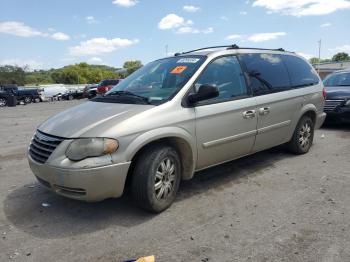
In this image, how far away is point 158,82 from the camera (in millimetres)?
4633

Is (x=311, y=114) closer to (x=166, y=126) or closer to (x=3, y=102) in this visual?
(x=166, y=126)

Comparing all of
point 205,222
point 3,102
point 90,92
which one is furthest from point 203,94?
point 90,92

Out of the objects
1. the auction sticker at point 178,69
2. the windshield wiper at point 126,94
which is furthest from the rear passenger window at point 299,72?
the windshield wiper at point 126,94

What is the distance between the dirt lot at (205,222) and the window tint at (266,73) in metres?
1.28

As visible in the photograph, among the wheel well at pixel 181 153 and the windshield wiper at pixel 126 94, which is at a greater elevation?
the windshield wiper at pixel 126 94

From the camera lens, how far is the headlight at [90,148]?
351cm

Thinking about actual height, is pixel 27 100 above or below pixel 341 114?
below

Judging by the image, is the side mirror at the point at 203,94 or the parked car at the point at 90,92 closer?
the side mirror at the point at 203,94

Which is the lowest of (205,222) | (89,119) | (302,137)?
(205,222)

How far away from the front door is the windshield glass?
6.22 metres

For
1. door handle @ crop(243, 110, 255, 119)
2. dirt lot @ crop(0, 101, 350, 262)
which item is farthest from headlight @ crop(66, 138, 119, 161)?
door handle @ crop(243, 110, 255, 119)

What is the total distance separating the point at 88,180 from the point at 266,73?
10.6ft

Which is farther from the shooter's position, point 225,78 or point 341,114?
point 341,114

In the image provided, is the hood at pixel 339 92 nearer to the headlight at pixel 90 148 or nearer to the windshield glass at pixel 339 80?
the windshield glass at pixel 339 80
